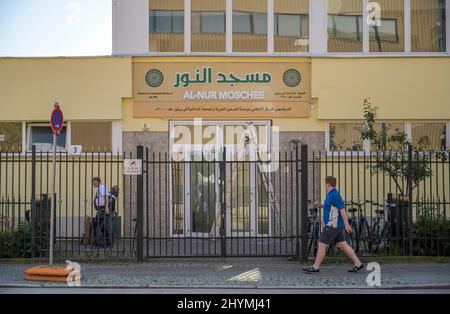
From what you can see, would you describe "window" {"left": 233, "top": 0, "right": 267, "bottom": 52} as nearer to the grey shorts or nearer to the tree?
the tree

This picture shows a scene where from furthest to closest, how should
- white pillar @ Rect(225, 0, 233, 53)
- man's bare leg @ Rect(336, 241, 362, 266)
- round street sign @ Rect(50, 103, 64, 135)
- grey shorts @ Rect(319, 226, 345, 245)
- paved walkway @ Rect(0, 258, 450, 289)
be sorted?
white pillar @ Rect(225, 0, 233, 53) → round street sign @ Rect(50, 103, 64, 135) → man's bare leg @ Rect(336, 241, 362, 266) → grey shorts @ Rect(319, 226, 345, 245) → paved walkway @ Rect(0, 258, 450, 289)

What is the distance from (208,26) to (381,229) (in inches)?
283

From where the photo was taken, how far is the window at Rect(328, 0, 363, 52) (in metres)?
18.4

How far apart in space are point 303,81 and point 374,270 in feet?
21.0

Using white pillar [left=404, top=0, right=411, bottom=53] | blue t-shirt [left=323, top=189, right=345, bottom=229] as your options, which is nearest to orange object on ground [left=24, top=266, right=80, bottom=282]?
blue t-shirt [left=323, top=189, right=345, bottom=229]

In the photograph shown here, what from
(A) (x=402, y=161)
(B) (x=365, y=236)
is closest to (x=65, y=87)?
(B) (x=365, y=236)

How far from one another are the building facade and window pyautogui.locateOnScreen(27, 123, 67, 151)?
4cm

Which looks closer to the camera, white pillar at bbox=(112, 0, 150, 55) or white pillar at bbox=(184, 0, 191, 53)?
white pillar at bbox=(112, 0, 150, 55)

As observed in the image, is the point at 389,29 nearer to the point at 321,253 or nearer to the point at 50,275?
the point at 321,253

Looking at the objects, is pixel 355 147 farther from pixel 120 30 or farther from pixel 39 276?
pixel 39 276

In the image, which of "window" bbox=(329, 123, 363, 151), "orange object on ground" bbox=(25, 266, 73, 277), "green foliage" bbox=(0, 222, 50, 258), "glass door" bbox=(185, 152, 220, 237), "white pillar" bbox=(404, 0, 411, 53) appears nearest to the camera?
"orange object on ground" bbox=(25, 266, 73, 277)

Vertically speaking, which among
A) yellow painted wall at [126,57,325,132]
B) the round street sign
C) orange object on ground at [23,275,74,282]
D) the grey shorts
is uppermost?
yellow painted wall at [126,57,325,132]

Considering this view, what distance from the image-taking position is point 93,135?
59.4ft

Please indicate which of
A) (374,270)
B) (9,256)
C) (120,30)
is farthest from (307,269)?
(120,30)
